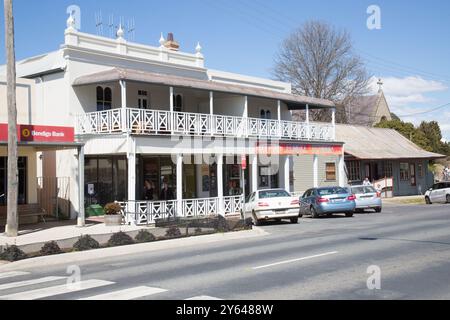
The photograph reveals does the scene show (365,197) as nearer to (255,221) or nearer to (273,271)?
(255,221)

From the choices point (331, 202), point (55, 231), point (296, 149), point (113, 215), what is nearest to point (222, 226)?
point (113, 215)

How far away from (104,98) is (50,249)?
12499mm

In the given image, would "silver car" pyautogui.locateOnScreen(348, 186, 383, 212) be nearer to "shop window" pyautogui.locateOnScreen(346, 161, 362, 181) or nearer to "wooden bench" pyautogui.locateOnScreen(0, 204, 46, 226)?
"shop window" pyautogui.locateOnScreen(346, 161, 362, 181)

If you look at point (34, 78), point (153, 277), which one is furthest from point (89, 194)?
point (153, 277)

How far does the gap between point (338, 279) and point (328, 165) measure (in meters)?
30.4

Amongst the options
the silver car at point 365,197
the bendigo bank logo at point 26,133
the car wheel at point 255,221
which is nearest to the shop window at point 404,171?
the silver car at point 365,197

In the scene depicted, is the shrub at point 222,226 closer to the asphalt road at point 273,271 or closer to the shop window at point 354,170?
the asphalt road at point 273,271

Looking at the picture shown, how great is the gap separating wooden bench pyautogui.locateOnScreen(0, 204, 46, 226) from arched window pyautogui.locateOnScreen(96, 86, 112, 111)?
5.32m

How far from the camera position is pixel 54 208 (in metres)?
24.8

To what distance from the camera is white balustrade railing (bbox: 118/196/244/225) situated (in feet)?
72.2

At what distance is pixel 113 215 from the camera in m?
21.7

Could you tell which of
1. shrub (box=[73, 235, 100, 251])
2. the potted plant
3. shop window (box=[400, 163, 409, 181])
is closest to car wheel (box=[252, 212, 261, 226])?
the potted plant

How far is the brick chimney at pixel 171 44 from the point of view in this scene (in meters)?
30.1

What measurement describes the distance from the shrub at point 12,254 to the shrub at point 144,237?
3.67 m
